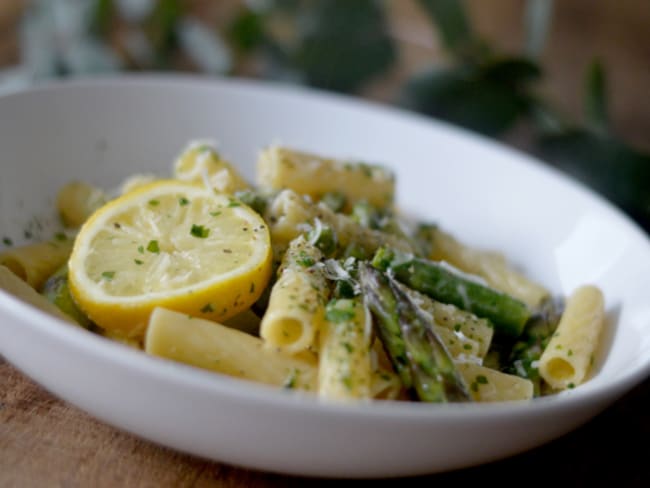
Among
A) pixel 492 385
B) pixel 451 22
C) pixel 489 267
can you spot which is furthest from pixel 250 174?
pixel 492 385

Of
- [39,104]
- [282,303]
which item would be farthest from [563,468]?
[39,104]

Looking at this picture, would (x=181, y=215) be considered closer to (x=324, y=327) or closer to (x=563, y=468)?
(x=324, y=327)

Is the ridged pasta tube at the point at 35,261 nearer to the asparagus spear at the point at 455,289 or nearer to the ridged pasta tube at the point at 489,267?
the asparagus spear at the point at 455,289

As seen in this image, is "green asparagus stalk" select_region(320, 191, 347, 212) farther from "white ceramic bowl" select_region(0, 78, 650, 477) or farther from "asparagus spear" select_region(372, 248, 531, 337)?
"white ceramic bowl" select_region(0, 78, 650, 477)

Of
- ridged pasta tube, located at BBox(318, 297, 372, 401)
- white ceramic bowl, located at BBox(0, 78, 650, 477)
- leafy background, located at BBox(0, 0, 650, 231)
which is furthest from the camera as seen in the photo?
leafy background, located at BBox(0, 0, 650, 231)

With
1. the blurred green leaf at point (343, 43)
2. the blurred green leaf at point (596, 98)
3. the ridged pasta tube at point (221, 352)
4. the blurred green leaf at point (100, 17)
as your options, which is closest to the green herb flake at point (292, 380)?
the ridged pasta tube at point (221, 352)

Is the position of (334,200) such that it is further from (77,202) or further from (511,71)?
(511,71)

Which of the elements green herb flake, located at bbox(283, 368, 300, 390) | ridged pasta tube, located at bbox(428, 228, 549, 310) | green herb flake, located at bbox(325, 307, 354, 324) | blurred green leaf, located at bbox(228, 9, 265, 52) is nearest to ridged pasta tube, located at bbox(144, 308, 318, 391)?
green herb flake, located at bbox(283, 368, 300, 390)
